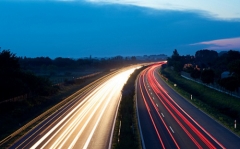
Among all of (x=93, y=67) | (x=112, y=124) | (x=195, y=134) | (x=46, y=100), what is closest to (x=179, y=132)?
(x=195, y=134)

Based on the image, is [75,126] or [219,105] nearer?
[75,126]

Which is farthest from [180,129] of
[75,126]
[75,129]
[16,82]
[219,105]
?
[16,82]

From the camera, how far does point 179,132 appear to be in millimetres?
25719

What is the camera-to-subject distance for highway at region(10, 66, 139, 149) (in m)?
22.7

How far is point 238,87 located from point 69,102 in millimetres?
19201

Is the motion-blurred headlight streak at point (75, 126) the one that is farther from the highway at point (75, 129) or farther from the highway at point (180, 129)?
the highway at point (180, 129)

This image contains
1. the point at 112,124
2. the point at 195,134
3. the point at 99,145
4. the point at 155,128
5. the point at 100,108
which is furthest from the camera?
the point at 100,108

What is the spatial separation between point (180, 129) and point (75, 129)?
23.8 feet

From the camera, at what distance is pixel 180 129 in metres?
26.9

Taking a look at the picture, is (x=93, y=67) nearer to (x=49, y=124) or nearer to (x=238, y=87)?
(x=238, y=87)

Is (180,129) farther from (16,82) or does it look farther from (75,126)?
(16,82)

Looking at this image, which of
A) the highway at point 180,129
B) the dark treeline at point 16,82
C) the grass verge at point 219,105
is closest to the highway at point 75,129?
the highway at point 180,129

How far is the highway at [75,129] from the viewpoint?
74.4 ft

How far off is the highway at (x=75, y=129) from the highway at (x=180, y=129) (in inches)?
100
